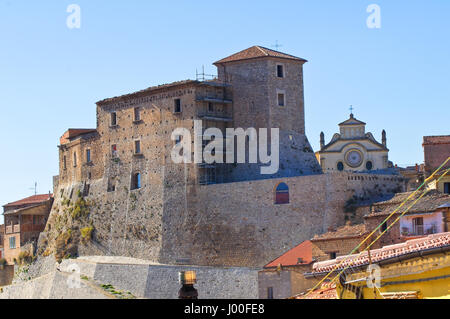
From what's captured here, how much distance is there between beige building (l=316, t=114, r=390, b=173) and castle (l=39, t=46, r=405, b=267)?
17.4 metres

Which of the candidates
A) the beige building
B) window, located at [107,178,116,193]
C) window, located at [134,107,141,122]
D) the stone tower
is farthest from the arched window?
the beige building

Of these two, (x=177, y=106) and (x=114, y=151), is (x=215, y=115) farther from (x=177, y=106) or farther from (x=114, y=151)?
(x=114, y=151)

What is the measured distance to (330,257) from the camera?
149ft

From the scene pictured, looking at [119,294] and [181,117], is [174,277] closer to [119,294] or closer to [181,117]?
[119,294]

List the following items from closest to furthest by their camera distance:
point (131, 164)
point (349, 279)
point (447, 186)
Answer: point (349, 279) → point (447, 186) → point (131, 164)

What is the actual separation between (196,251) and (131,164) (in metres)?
9.36

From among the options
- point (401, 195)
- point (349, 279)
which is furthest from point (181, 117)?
point (349, 279)

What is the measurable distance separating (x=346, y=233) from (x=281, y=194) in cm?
733

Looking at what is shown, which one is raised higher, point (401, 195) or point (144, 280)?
point (401, 195)

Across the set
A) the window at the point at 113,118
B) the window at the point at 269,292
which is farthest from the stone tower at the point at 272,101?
the window at the point at 269,292

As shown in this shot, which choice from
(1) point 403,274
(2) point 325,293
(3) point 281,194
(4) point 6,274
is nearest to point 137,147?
(3) point 281,194

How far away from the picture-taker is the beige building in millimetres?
75750

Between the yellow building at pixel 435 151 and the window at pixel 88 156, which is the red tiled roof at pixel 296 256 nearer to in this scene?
the yellow building at pixel 435 151

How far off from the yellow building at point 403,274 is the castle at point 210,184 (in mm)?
27125
